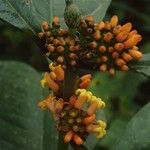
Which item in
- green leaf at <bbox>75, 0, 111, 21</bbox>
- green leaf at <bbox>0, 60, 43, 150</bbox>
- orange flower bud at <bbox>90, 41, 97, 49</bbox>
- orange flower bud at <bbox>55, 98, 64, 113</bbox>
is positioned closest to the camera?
orange flower bud at <bbox>90, 41, 97, 49</bbox>

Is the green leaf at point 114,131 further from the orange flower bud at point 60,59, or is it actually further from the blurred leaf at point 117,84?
the orange flower bud at point 60,59

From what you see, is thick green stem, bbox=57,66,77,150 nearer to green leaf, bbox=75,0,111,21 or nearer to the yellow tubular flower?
the yellow tubular flower

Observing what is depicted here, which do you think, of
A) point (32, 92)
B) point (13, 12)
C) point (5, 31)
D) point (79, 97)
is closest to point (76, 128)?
point (79, 97)

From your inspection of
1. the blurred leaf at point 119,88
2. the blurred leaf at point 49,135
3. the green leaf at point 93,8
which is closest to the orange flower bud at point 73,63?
the green leaf at point 93,8

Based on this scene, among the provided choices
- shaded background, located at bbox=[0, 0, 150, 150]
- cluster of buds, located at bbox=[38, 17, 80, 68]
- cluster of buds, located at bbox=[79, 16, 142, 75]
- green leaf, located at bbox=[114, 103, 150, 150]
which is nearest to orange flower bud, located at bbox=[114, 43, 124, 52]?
cluster of buds, located at bbox=[79, 16, 142, 75]

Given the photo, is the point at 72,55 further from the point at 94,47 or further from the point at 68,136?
the point at 68,136

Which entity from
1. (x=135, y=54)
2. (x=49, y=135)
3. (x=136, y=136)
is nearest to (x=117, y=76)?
(x=49, y=135)
